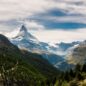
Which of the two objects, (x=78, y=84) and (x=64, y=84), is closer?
(x=78, y=84)

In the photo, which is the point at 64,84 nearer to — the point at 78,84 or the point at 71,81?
the point at 71,81

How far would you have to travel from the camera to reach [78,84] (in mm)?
183750

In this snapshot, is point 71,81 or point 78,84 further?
point 71,81

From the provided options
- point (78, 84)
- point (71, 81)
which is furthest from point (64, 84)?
point (78, 84)

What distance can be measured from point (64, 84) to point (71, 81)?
5290 mm

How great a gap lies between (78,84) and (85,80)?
7.23m

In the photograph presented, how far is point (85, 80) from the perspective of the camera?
620 ft

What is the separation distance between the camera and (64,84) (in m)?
200

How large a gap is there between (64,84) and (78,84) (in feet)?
58.2

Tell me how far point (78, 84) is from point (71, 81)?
14.2 meters

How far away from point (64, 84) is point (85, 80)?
54.6 feet

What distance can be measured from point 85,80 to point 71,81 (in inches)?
462
